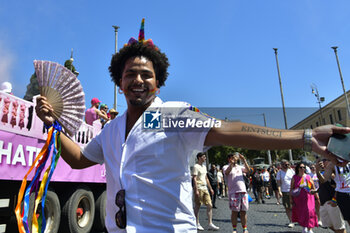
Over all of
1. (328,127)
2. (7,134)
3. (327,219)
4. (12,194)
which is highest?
(7,134)

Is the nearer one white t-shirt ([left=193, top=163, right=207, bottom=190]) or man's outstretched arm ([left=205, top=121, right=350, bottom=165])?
man's outstretched arm ([left=205, top=121, right=350, bottom=165])

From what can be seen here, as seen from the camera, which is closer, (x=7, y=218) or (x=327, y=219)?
(x=7, y=218)

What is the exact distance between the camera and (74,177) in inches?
221

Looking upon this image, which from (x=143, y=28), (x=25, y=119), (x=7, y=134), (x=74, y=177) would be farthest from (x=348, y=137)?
(x=74, y=177)

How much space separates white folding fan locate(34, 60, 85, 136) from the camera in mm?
2018

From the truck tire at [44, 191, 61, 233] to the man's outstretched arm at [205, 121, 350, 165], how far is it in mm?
→ 4403

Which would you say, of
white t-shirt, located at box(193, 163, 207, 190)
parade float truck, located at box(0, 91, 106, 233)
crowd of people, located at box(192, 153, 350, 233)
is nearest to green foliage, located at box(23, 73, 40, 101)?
parade float truck, located at box(0, 91, 106, 233)

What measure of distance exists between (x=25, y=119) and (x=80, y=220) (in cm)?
275

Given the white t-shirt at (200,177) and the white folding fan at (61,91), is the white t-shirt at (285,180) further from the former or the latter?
the white folding fan at (61,91)

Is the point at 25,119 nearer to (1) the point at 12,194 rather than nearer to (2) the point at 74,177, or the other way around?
(1) the point at 12,194

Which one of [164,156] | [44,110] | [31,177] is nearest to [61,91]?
[44,110]

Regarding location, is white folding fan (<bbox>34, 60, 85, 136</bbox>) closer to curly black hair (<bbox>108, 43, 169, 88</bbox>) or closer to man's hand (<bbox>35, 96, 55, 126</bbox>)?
man's hand (<bbox>35, 96, 55, 126</bbox>)

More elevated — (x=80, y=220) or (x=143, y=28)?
(x=143, y=28)

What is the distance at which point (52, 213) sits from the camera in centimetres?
497
